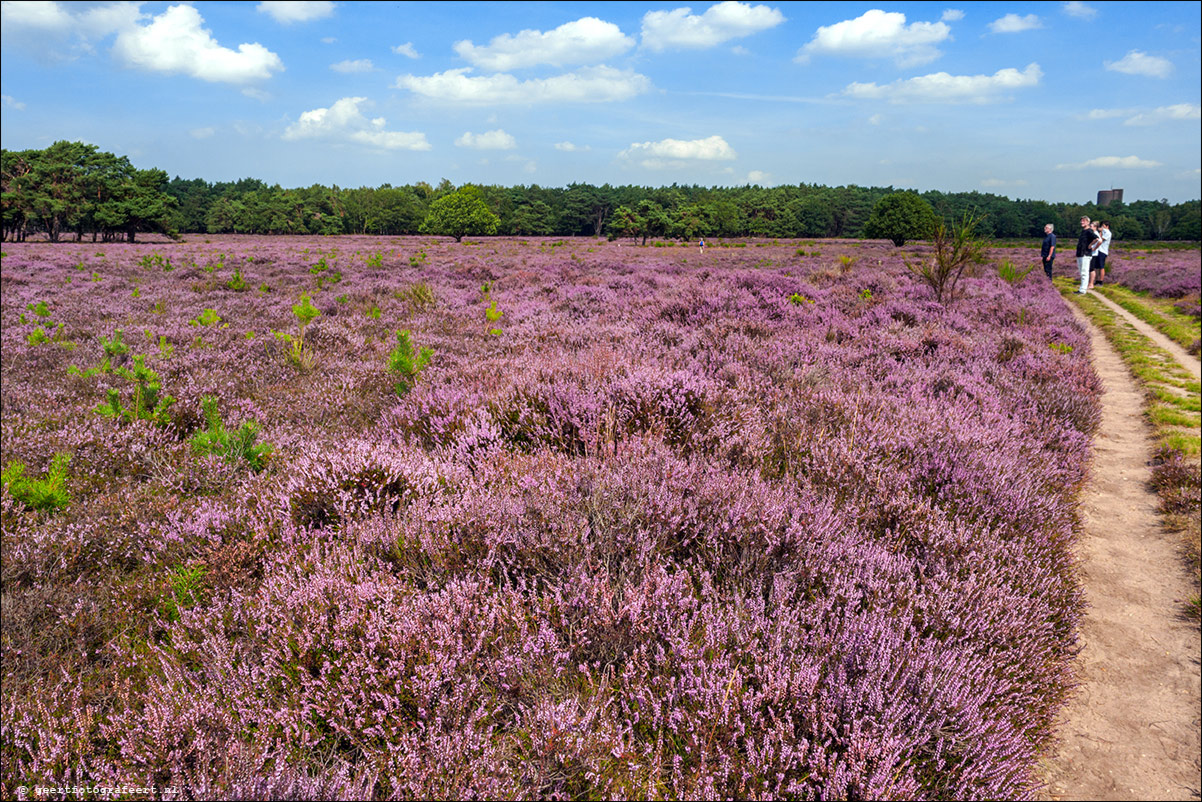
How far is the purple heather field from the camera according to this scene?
63.9 inches

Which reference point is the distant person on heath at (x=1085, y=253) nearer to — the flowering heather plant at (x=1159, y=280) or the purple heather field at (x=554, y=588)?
the flowering heather plant at (x=1159, y=280)

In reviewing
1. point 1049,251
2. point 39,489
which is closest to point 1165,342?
point 1049,251

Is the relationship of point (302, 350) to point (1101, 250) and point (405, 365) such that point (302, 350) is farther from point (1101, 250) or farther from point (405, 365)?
point (1101, 250)

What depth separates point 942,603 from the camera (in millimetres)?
2273

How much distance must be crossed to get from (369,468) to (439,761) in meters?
1.96

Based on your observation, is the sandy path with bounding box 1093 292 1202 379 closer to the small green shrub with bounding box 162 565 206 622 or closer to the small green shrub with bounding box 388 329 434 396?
the small green shrub with bounding box 388 329 434 396

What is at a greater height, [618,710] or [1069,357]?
[1069,357]

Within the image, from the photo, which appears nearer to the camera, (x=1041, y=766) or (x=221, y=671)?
(x=221, y=671)

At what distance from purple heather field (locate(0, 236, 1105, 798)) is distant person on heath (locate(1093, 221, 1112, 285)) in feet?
66.6

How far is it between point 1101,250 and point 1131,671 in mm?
25297

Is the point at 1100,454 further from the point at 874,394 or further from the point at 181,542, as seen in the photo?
the point at 181,542

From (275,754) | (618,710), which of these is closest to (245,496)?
(275,754)

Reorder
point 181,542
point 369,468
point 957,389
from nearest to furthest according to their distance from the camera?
1. point 181,542
2. point 369,468
3. point 957,389

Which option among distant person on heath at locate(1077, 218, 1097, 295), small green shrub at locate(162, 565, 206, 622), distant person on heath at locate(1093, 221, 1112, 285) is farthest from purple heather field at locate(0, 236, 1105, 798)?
distant person on heath at locate(1093, 221, 1112, 285)
